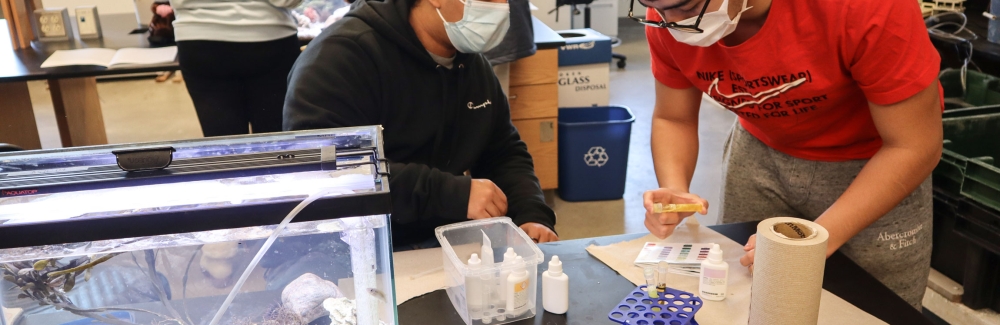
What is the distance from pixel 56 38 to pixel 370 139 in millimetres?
2795

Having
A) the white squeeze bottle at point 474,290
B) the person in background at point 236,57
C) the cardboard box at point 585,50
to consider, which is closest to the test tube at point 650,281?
the white squeeze bottle at point 474,290

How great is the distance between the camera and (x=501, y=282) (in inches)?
41.8

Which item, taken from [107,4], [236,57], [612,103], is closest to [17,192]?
[236,57]

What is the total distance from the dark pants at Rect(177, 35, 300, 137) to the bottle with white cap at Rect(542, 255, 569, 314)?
1670 millimetres

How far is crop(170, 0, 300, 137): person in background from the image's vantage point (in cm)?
230

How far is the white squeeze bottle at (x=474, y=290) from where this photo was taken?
1044 millimetres

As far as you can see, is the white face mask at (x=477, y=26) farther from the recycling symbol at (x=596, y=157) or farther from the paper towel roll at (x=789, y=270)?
the recycling symbol at (x=596, y=157)

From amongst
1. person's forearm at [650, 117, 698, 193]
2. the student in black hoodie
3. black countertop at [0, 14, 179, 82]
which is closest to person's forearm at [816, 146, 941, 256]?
person's forearm at [650, 117, 698, 193]

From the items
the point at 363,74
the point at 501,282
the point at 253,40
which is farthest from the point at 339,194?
the point at 253,40

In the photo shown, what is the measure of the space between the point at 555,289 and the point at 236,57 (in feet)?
5.59

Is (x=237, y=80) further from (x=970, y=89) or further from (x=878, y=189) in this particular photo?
(x=970, y=89)

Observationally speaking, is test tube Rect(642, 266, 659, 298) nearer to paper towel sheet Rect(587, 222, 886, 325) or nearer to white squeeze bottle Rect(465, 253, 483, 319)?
paper towel sheet Rect(587, 222, 886, 325)

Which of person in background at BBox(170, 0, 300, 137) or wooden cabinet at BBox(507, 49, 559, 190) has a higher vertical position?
person in background at BBox(170, 0, 300, 137)

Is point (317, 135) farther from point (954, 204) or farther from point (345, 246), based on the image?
point (954, 204)
